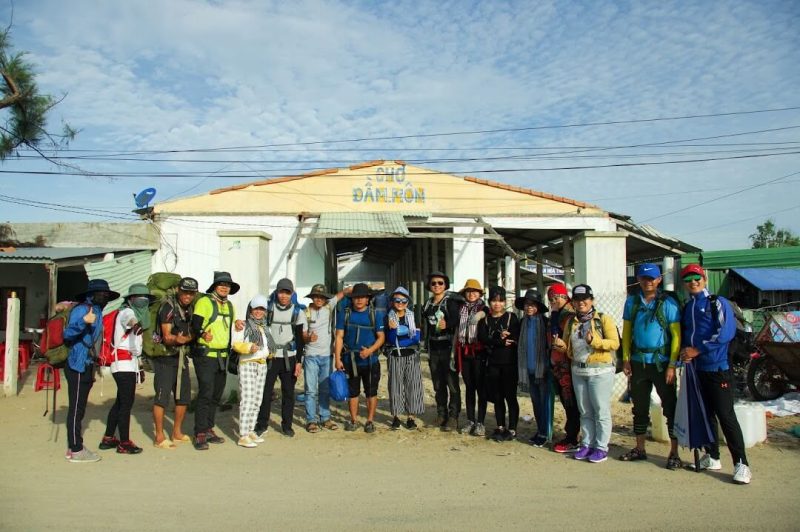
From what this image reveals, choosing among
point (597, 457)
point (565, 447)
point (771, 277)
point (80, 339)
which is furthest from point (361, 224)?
point (771, 277)

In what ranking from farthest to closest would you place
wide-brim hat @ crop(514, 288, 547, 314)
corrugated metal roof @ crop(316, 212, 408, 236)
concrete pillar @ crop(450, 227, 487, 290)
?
1. concrete pillar @ crop(450, 227, 487, 290)
2. corrugated metal roof @ crop(316, 212, 408, 236)
3. wide-brim hat @ crop(514, 288, 547, 314)

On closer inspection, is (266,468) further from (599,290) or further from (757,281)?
(757,281)

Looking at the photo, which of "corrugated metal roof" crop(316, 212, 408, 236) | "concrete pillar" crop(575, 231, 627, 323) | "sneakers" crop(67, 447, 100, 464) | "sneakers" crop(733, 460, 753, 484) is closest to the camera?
"sneakers" crop(733, 460, 753, 484)

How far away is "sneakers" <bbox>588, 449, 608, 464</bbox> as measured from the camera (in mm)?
5168

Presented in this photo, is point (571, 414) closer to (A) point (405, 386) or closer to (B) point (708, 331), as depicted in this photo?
(B) point (708, 331)

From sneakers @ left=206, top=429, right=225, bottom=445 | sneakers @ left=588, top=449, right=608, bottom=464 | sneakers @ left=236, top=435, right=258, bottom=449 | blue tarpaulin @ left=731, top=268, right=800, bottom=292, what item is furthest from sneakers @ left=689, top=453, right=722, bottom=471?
blue tarpaulin @ left=731, top=268, right=800, bottom=292

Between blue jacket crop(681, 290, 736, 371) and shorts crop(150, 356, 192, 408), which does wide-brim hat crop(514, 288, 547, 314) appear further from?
shorts crop(150, 356, 192, 408)

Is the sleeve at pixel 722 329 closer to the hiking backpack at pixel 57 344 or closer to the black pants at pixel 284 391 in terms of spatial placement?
the black pants at pixel 284 391

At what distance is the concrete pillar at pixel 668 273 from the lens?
46.8 ft

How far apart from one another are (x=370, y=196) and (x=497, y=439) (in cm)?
1050

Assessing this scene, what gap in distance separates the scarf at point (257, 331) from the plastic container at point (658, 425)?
159 inches

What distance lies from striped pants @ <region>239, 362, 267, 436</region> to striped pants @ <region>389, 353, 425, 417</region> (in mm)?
1452

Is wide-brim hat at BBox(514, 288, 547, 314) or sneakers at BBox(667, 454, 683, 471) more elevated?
wide-brim hat at BBox(514, 288, 547, 314)

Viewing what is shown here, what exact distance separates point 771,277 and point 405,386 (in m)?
12.2
